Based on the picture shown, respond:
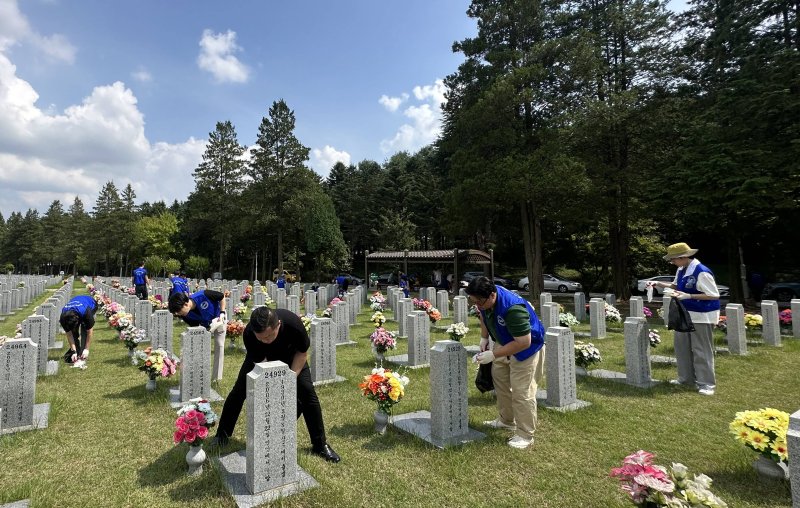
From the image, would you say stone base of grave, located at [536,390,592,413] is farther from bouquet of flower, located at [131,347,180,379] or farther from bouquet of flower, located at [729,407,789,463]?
bouquet of flower, located at [131,347,180,379]

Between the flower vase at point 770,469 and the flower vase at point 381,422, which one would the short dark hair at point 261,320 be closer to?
the flower vase at point 381,422

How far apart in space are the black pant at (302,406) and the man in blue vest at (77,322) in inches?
203

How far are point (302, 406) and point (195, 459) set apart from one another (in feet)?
3.32

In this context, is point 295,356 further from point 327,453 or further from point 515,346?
point 515,346

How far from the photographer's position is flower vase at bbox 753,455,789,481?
3488mm

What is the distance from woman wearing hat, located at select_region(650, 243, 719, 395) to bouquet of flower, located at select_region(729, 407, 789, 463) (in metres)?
2.61

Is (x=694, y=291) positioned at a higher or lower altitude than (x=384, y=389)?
higher

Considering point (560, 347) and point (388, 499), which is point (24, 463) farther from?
point (560, 347)

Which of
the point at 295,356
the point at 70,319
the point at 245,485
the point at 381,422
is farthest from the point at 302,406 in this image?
the point at 70,319

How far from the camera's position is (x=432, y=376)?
445 cm

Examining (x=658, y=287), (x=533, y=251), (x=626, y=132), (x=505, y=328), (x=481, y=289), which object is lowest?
(x=658, y=287)

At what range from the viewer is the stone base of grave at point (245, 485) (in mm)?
3285

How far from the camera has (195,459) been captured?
3703mm

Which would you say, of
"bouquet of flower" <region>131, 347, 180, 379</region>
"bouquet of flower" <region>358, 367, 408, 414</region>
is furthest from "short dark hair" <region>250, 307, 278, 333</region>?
"bouquet of flower" <region>131, 347, 180, 379</region>
